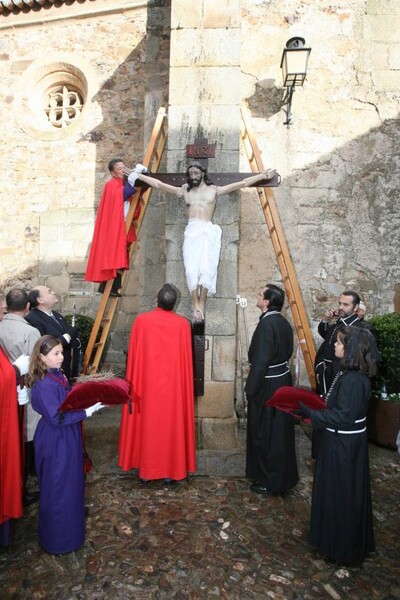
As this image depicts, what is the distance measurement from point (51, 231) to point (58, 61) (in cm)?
305

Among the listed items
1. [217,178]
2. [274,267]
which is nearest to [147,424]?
[217,178]

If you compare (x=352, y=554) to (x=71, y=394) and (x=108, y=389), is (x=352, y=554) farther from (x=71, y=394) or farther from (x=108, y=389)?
(x=71, y=394)

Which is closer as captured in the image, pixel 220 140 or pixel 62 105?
pixel 220 140

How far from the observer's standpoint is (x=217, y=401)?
498cm

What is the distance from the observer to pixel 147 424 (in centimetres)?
373

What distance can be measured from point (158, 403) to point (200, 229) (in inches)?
75.1

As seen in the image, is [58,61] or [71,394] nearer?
[71,394]

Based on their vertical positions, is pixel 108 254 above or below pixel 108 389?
above

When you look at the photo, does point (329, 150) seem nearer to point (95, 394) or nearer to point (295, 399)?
point (295, 399)

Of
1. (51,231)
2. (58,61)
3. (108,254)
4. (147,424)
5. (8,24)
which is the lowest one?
(147,424)

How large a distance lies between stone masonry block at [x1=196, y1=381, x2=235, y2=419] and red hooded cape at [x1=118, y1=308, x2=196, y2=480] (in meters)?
1.13

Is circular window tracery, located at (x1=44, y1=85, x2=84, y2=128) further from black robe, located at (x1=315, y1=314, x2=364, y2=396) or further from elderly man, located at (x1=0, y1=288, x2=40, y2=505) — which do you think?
black robe, located at (x1=315, y1=314, x2=364, y2=396)

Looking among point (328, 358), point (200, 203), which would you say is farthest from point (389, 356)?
point (200, 203)

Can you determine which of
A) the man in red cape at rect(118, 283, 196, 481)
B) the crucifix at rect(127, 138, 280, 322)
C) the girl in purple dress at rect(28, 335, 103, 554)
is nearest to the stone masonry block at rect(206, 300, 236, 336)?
the crucifix at rect(127, 138, 280, 322)
